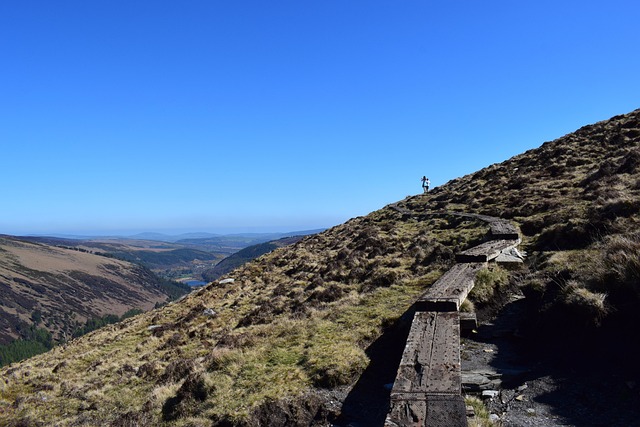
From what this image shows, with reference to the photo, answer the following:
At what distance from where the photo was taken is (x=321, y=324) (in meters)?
13.2

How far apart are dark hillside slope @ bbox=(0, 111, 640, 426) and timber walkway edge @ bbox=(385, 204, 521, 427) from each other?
1464 millimetres

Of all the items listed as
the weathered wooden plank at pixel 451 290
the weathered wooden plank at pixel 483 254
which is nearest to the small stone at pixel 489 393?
the weathered wooden plank at pixel 451 290

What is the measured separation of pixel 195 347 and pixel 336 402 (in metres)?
10.6

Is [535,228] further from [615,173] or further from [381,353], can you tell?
[381,353]

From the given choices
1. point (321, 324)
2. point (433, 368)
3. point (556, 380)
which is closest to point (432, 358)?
point (433, 368)

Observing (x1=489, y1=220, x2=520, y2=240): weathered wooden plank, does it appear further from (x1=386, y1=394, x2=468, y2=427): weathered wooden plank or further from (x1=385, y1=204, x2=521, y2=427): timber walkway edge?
(x1=386, y1=394, x2=468, y2=427): weathered wooden plank

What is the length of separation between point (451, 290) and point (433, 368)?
14.0 feet

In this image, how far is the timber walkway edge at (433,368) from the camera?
5.47 m

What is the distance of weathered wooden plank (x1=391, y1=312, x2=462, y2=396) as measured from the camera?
6168 millimetres

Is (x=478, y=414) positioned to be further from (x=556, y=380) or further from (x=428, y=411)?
(x=556, y=380)

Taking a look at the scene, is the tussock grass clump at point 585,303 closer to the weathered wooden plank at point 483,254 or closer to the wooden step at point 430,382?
the wooden step at point 430,382

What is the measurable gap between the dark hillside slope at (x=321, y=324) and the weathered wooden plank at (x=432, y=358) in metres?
1.52

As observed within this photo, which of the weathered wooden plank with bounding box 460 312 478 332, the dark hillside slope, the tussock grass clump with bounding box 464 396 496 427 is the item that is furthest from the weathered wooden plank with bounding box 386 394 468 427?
the weathered wooden plank with bounding box 460 312 478 332

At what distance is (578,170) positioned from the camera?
3247cm
